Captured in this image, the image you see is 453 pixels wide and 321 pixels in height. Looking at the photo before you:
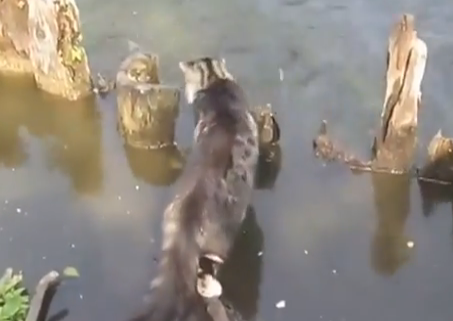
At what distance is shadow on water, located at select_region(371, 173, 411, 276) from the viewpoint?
4.10 metres

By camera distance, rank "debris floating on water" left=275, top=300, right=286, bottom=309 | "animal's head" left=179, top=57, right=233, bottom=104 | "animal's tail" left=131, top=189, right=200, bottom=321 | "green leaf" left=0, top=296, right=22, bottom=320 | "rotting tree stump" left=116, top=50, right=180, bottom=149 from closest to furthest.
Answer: "animal's tail" left=131, top=189, right=200, bottom=321, "green leaf" left=0, top=296, right=22, bottom=320, "debris floating on water" left=275, top=300, right=286, bottom=309, "animal's head" left=179, top=57, right=233, bottom=104, "rotting tree stump" left=116, top=50, right=180, bottom=149

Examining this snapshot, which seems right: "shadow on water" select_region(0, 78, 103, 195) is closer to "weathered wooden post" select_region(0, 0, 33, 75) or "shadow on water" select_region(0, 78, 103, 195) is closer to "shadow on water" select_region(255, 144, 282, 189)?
"weathered wooden post" select_region(0, 0, 33, 75)

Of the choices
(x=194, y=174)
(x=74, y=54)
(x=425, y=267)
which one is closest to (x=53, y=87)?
(x=74, y=54)

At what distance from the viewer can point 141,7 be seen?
5957 mm

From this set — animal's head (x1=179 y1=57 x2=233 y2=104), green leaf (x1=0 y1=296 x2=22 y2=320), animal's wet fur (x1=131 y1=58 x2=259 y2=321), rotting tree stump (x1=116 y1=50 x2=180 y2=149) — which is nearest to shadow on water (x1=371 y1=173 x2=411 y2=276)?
animal's wet fur (x1=131 y1=58 x2=259 y2=321)

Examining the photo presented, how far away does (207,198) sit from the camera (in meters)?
3.70

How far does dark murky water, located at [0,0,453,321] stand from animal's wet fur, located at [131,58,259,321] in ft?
1.20

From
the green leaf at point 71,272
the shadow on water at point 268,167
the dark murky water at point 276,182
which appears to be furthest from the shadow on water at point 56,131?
the shadow on water at point 268,167

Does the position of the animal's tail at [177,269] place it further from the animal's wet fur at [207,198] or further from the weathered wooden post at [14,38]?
the weathered wooden post at [14,38]

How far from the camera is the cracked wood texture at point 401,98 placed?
13.5 ft

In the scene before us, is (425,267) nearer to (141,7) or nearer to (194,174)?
(194,174)

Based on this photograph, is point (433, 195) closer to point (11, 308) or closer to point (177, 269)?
point (177, 269)

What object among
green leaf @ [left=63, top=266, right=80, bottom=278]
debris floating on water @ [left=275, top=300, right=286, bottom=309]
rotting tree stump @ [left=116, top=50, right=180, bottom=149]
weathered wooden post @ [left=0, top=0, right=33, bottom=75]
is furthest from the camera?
weathered wooden post @ [left=0, top=0, right=33, bottom=75]

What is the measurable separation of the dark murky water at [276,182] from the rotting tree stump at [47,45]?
0.41ft
